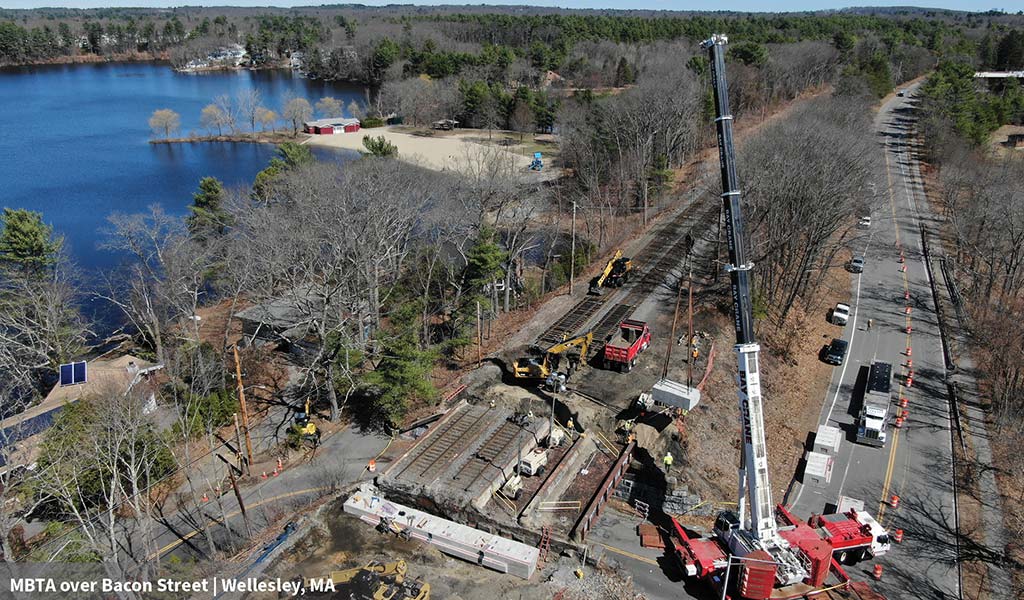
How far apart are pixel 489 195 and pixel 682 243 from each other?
60.6 ft

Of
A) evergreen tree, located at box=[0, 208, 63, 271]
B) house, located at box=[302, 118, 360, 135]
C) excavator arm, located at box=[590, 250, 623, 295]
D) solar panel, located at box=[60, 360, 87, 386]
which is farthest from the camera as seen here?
house, located at box=[302, 118, 360, 135]

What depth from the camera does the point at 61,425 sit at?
26297mm

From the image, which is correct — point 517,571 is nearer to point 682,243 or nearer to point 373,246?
point 373,246

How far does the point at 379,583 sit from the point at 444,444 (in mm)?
8311

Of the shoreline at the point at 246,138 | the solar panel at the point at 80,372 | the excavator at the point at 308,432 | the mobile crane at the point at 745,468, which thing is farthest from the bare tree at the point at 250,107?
the mobile crane at the point at 745,468

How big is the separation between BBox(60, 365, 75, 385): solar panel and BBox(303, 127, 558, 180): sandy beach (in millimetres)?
51086

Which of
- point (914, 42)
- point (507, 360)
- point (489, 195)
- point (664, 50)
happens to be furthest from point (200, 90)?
point (914, 42)

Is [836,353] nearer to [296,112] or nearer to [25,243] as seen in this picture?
[25,243]

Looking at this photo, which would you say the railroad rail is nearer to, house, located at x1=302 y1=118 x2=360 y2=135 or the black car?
the black car

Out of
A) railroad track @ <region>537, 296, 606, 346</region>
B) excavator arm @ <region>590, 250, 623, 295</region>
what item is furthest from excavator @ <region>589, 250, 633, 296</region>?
railroad track @ <region>537, 296, 606, 346</region>

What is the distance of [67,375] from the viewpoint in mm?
35781

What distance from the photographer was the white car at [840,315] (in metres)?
46.0

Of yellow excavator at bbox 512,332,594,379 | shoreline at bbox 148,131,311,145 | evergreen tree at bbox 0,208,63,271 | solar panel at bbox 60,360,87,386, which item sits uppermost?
shoreline at bbox 148,131,311,145

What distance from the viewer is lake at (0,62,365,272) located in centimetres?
7206
